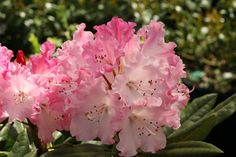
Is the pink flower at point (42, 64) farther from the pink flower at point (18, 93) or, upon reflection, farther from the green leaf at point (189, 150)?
the green leaf at point (189, 150)

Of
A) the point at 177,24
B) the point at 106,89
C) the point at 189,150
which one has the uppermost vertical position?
the point at 177,24

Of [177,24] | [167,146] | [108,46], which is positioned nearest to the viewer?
[108,46]

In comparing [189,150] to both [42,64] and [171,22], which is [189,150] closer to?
[42,64]

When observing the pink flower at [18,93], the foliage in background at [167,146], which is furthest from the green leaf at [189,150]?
the pink flower at [18,93]

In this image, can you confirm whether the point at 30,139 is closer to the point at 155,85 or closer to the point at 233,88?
the point at 155,85

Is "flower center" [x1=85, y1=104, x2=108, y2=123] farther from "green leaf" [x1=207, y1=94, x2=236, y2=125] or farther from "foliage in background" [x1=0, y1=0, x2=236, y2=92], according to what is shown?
"foliage in background" [x1=0, y1=0, x2=236, y2=92]

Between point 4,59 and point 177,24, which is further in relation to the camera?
point 177,24

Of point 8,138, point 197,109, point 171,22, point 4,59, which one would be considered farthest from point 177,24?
point 4,59

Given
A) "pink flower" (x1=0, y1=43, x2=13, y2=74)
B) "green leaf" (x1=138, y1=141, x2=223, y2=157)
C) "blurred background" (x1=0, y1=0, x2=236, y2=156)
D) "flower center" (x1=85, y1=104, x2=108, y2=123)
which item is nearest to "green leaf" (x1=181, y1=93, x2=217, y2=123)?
"green leaf" (x1=138, y1=141, x2=223, y2=157)
